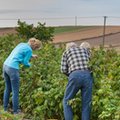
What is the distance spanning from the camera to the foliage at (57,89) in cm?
905

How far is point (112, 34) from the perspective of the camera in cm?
2475

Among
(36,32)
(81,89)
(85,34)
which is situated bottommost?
(85,34)

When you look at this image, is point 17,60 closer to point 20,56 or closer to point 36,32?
point 20,56

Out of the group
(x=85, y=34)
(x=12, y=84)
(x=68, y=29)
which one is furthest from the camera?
(x=85, y=34)

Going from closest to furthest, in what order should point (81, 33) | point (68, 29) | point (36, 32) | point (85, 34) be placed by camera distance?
point (36, 32) → point (68, 29) → point (81, 33) → point (85, 34)

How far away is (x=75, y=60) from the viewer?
8.94 metres

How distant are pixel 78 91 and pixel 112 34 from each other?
51.4 feet

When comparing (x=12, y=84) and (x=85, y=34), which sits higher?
(x=12, y=84)

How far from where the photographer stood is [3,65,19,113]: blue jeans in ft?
33.9

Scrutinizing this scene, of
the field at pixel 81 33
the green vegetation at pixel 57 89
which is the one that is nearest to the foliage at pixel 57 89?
the green vegetation at pixel 57 89

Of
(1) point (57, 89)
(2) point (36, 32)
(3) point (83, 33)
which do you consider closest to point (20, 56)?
(1) point (57, 89)

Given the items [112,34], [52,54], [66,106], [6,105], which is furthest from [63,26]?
[66,106]

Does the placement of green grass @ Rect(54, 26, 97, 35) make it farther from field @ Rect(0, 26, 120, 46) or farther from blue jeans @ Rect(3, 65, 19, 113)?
blue jeans @ Rect(3, 65, 19, 113)

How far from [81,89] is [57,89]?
1082 mm
